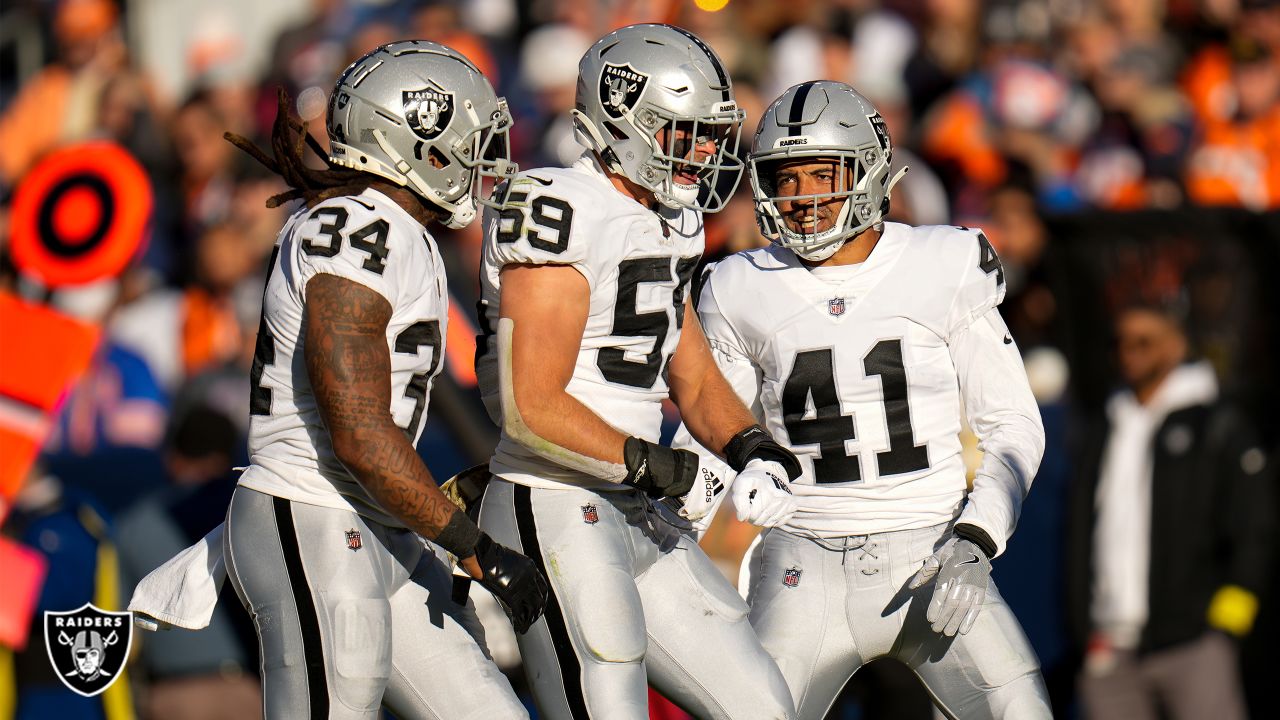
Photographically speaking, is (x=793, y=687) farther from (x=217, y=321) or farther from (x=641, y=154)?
(x=217, y=321)

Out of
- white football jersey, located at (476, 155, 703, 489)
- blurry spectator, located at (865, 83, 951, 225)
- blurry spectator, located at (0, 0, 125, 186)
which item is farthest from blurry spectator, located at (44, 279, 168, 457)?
white football jersey, located at (476, 155, 703, 489)

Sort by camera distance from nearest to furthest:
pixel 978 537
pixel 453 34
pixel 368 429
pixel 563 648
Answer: pixel 368 429
pixel 563 648
pixel 978 537
pixel 453 34

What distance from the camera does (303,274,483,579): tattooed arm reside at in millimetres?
3805

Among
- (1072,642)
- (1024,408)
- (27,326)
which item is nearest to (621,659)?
(1024,408)

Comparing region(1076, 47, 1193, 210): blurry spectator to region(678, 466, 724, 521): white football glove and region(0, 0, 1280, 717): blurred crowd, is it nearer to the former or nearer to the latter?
region(0, 0, 1280, 717): blurred crowd

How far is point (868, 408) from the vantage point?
4.58 meters

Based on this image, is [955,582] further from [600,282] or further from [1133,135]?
[1133,135]

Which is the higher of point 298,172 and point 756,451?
point 298,172

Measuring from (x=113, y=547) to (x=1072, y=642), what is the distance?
3.60 metres

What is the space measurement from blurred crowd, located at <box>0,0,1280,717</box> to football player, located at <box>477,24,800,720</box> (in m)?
2.23

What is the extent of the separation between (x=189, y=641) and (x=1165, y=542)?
361 centimetres

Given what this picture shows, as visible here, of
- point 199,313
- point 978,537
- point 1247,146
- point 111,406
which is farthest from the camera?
point 1247,146

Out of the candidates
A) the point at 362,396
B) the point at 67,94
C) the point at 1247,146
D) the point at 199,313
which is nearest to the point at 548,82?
the point at 199,313

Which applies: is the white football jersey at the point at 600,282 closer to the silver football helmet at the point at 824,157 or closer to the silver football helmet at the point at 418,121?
the silver football helmet at the point at 418,121
